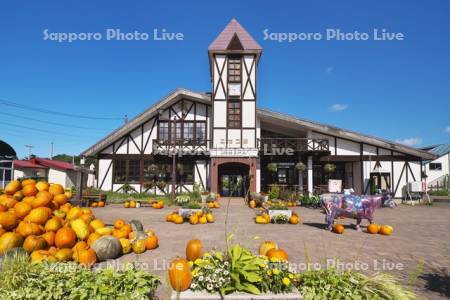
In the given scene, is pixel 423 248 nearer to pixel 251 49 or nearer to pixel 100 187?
pixel 251 49

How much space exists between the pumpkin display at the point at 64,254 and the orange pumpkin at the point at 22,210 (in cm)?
124

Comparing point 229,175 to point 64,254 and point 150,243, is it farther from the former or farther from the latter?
point 64,254

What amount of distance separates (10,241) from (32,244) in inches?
12.6

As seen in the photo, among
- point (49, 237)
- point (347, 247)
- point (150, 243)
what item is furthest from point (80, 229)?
point (347, 247)

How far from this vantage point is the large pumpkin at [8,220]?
501cm

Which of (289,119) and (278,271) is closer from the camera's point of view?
(278,271)

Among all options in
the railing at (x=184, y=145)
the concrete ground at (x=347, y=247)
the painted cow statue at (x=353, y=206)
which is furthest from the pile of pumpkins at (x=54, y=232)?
the railing at (x=184, y=145)

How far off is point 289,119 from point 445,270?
52.2 ft

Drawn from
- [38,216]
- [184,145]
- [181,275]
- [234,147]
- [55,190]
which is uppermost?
[184,145]

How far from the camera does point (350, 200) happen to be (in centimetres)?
853

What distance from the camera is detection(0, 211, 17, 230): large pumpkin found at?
197 inches

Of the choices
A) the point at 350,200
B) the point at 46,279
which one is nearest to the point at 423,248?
the point at 350,200

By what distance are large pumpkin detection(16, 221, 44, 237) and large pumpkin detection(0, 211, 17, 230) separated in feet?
0.44

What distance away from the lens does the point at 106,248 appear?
527 centimetres
